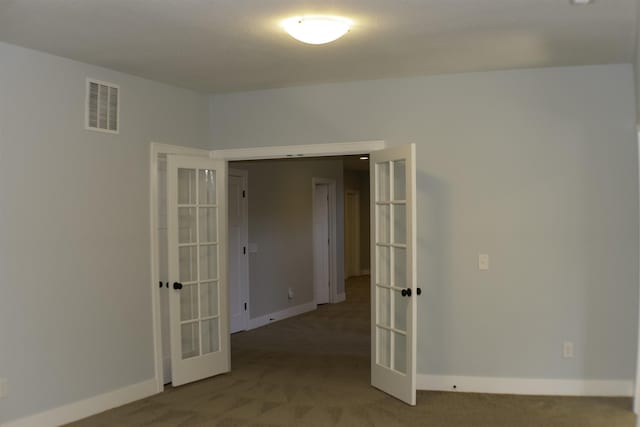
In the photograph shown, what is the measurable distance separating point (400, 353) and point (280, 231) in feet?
13.2

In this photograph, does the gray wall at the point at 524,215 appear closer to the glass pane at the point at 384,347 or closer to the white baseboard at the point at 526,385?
the white baseboard at the point at 526,385

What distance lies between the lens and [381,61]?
14.9ft

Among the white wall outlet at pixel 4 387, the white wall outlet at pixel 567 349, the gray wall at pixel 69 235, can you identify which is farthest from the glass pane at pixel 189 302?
the white wall outlet at pixel 567 349

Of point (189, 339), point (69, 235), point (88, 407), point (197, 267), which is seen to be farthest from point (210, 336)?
point (69, 235)

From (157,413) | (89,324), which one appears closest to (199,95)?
(89,324)

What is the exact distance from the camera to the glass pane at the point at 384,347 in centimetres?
497

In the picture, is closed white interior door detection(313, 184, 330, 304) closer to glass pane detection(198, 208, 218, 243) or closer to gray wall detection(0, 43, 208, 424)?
glass pane detection(198, 208, 218, 243)

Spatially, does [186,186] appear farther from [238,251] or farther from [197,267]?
[238,251]

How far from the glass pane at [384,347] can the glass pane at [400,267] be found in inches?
17.6

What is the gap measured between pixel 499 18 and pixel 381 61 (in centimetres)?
116

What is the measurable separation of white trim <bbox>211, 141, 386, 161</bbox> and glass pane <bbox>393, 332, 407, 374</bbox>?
1578mm

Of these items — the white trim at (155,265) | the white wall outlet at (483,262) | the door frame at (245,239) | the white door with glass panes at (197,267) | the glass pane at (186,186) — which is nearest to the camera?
the white wall outlet at (483,262)

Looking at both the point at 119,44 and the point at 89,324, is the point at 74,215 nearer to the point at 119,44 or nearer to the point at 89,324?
the point at 89,324

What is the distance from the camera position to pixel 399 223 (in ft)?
15.9
